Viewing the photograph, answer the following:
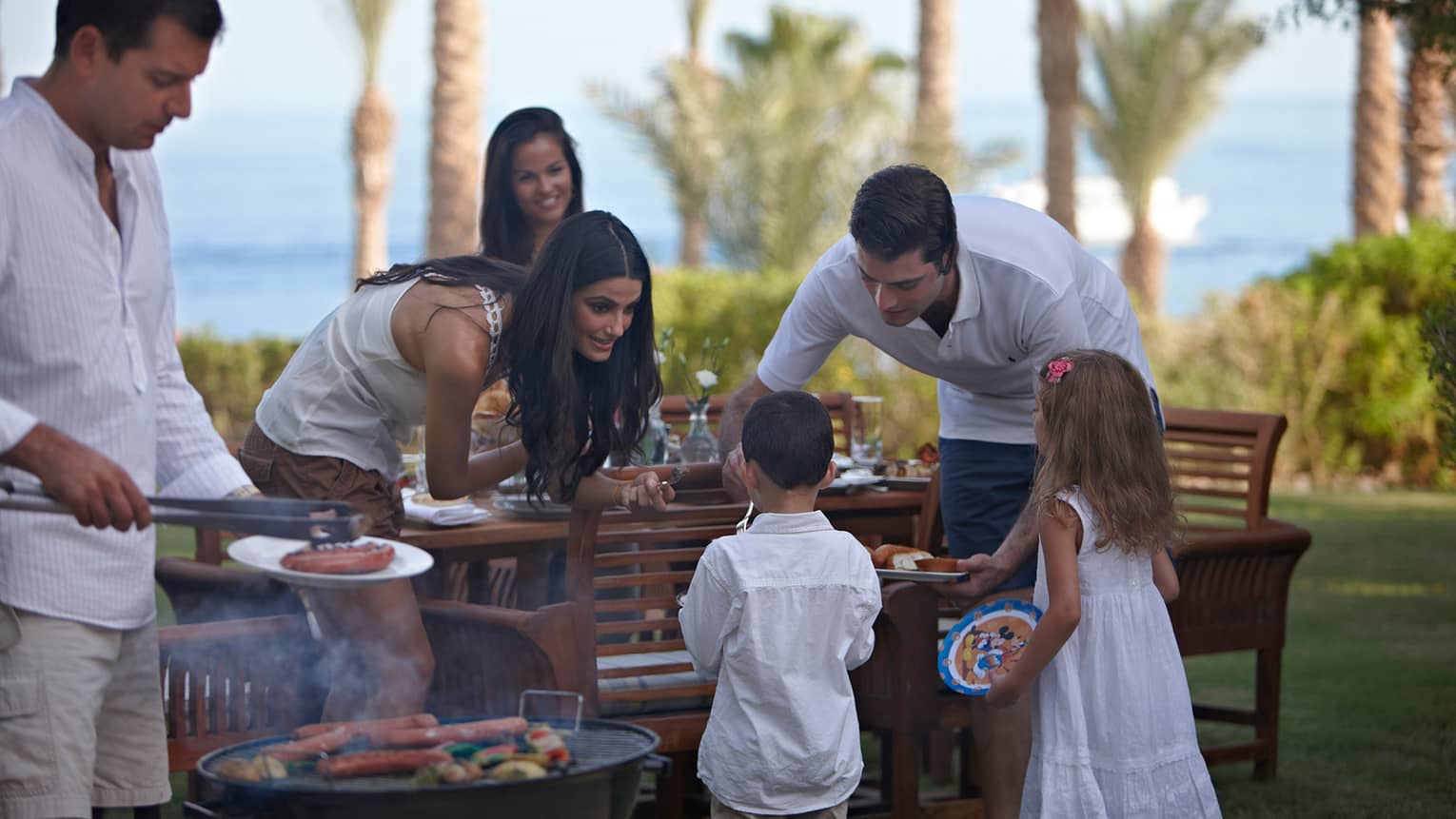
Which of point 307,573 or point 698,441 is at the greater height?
point 698,441

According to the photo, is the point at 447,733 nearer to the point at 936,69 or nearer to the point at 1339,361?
the point at 1339,361

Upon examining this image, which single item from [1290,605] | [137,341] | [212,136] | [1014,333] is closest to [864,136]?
[1290,605]

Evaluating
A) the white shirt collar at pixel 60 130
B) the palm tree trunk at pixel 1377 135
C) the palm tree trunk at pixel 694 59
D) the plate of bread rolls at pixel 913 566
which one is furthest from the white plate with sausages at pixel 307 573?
the palm tree trunk at pixel 694 59

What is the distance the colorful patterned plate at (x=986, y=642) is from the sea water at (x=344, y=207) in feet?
120

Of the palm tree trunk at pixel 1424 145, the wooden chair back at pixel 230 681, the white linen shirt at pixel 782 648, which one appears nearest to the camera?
the white linen shirt at pixel 782 648

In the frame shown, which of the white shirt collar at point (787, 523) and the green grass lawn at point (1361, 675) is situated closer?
the white shirt collar at point (787, 523)

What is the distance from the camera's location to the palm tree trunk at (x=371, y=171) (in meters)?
17.4

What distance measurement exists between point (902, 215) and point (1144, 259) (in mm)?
16808

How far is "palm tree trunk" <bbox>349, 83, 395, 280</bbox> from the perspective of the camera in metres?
17.4

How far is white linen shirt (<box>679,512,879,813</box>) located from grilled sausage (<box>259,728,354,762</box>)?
0.87 m

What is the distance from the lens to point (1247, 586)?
511cm

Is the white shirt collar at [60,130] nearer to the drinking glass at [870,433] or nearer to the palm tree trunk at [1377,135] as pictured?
the drinking glass at [870,433]

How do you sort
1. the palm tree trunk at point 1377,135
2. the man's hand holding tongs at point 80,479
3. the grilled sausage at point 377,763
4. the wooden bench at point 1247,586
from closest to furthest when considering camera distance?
the man's hand holding tongs at point 80,479 → the grilled sausage at point 377,763 → the wooden bench at point 1247,586 → the palm tree trunk at point 1377,135

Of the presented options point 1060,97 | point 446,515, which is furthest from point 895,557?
point 1060,97
